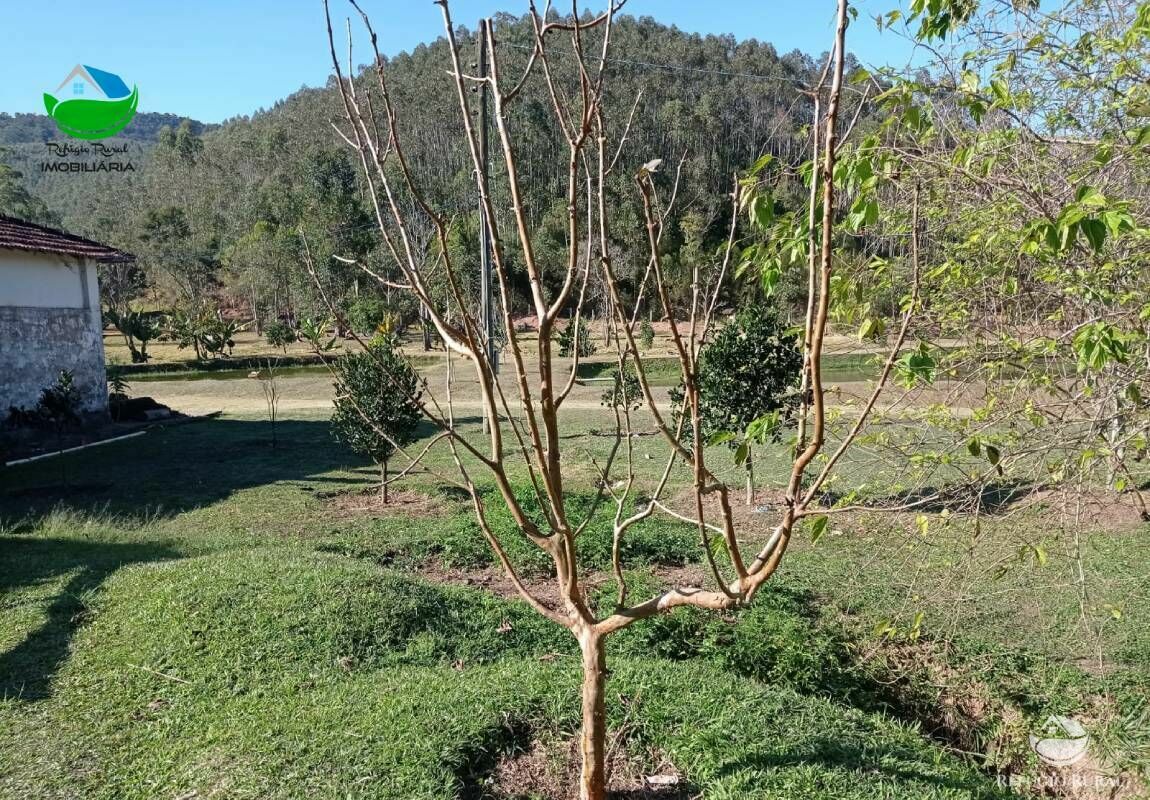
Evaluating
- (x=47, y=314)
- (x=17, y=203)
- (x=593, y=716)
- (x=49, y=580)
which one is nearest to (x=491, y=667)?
(x=593, y=716)

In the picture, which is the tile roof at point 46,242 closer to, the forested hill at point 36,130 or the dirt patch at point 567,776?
the dirt patch at point 567,776

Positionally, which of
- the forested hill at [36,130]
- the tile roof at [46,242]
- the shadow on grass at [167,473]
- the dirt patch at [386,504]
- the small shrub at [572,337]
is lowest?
the dirt patch at [386,504]

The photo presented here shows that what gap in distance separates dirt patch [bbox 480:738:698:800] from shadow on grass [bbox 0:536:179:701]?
2654 mm

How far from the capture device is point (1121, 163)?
3684mm

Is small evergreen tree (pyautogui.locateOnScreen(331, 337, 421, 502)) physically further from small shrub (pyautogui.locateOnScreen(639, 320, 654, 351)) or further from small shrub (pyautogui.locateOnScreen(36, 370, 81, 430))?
small shrub (pyautogui.locateOnScreen(639, 320, 654, 351))

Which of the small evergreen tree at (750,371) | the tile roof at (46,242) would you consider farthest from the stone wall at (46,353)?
the small evergreen tree at (750,371)

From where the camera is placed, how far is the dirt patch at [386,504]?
28.5 ft

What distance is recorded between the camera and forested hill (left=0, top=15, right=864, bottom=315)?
35.3 m

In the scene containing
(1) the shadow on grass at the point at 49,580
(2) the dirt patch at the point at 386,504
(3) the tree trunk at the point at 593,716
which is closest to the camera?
(3) the tree trunk at the point at 593,716

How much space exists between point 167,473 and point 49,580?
5.28 metres

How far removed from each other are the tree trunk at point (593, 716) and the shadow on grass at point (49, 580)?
3.16 m

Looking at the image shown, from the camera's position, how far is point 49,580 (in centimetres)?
585

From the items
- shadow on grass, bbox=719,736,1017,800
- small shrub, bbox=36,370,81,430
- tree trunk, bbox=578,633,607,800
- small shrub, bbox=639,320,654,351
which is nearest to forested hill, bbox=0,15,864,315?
small shrub, bbox=639,320,654,351

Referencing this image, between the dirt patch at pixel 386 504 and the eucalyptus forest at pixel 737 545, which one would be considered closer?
the eucalyptus forest at pixel 737 545
